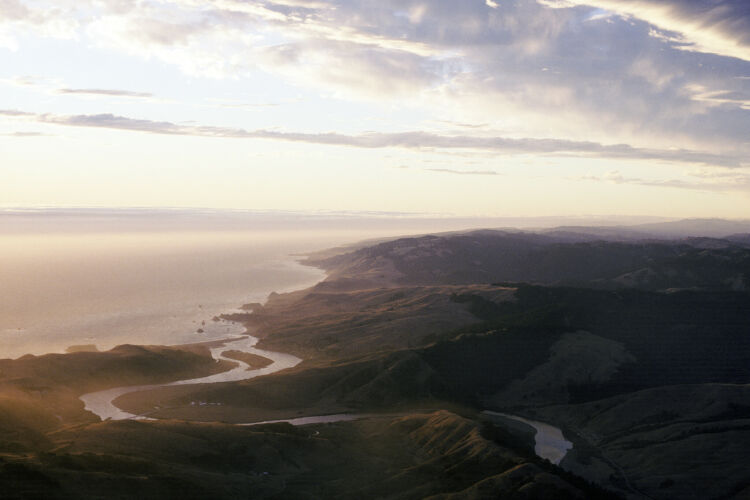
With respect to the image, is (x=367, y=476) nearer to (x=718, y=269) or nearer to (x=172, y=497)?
(x=172, y=497)

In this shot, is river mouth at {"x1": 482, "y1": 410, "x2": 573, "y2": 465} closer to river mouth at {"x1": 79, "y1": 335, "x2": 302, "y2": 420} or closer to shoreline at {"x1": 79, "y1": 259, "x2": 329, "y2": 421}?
river mouth at {"x1": 79, "y1": 335, "x2": 302, "y2": 420}

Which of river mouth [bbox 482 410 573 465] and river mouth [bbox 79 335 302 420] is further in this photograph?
river mouth [bbox 79 335 302 420]

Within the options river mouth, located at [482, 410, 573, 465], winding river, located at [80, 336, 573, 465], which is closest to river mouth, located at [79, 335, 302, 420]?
winding river, located at [80, 336, 573, 465]

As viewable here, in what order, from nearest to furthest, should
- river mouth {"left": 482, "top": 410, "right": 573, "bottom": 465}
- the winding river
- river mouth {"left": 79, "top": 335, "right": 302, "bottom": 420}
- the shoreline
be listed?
river mouth {"left": 482, "top": 410, "right": 573, "bottom": 465} → the winding river → river mouth {"left": 79, "top": 335, "right": 302, "bottom": 420} → the shoreline

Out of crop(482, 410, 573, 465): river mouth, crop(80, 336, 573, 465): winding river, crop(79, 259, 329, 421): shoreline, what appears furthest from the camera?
crop(79, 259, 329, 421): shoreline

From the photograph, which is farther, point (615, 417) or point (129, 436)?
point (615, 417)

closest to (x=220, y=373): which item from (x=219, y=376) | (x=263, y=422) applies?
(x=219, y=376)

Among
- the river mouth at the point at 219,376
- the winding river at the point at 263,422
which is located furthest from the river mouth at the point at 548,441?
the river mouth at the point at 219,376

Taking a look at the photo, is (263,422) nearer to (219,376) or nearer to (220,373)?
(219,376)

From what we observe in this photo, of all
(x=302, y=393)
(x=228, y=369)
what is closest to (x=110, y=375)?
(x=228, y=369)
